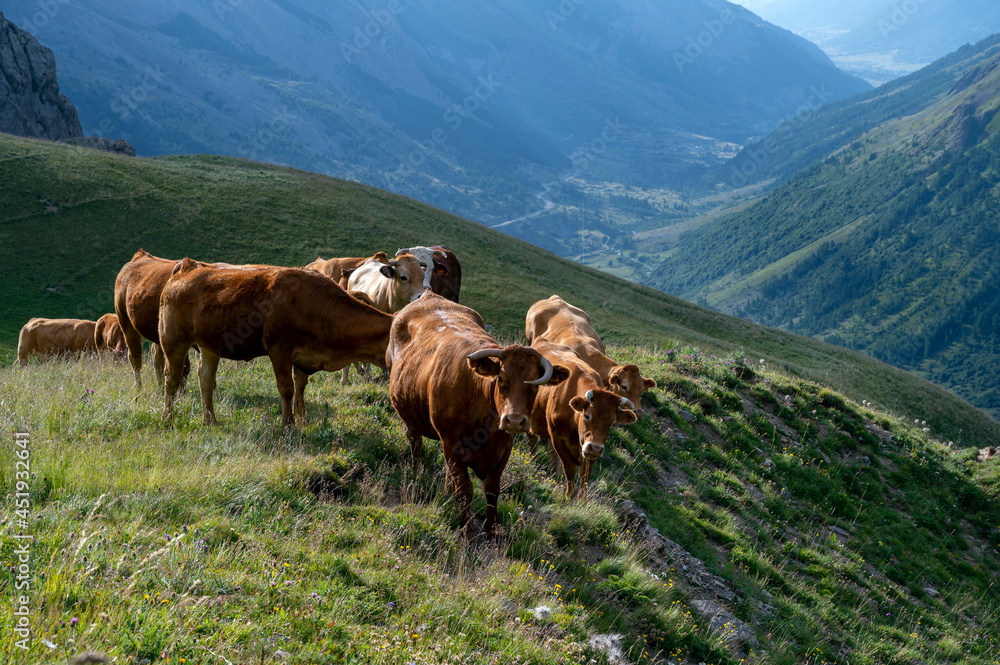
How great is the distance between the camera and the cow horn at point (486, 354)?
6672 mm

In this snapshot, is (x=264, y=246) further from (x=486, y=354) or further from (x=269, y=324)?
(x=486, y=354)

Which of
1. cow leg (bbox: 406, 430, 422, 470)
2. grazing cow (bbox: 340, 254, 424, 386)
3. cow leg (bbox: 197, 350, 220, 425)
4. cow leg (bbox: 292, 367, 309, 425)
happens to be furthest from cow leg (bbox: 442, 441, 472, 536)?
grazing cow (bbox: 340, 254, 424, 386)

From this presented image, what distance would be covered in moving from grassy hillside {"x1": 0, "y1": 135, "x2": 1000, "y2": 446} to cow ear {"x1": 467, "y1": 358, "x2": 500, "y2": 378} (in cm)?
2576

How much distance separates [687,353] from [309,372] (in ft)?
41.4

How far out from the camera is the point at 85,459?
6777 mm

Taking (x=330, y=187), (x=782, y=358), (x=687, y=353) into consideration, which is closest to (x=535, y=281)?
(x=782, y=358)

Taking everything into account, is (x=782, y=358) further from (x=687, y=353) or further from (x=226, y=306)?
(x=226, y=306)

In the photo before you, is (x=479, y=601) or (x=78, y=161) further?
(x=78, y=161)

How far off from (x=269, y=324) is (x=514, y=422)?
4.89 meters

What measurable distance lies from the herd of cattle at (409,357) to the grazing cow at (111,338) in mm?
5637

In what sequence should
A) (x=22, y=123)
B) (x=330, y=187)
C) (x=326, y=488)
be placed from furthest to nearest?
(x=22, y=123)
(x=330, y=187)
(x=326, y=488)

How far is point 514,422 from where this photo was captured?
246 inches

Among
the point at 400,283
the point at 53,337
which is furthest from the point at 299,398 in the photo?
the point at 53,337

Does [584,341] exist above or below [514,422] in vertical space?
below
